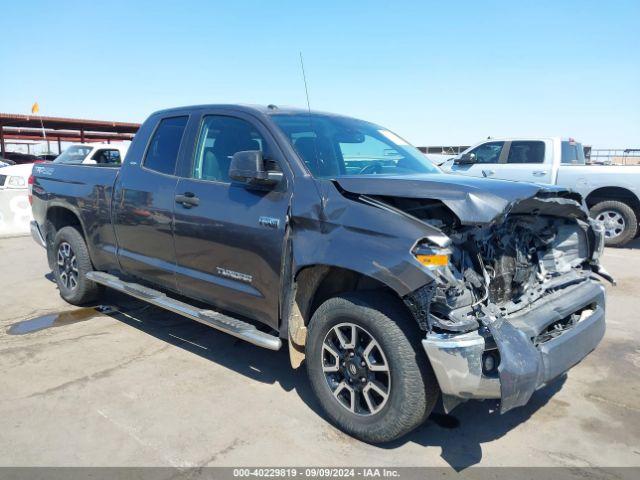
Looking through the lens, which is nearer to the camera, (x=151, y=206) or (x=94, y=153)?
(x=151, y=206)

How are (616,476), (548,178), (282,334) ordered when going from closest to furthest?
(616,476)
(282,334)
(548,178)

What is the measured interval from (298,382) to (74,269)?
10.1ft

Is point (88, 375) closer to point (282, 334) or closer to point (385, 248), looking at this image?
point (282, 334)

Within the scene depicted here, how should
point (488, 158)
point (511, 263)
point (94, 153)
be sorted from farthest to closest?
1. point (94, 153)
2. point (488, 158)
3. point (511, 263)

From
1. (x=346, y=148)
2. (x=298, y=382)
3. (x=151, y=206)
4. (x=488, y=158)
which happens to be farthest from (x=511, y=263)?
(x=488, y=158)

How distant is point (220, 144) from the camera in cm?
394

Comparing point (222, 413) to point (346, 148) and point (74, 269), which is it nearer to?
point (346, 148)

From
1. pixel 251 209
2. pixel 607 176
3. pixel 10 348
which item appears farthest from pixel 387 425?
pixel 607 176

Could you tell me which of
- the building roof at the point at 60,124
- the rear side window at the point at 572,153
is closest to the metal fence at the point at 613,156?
the rear side window at the point at 572,153

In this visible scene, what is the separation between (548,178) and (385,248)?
8.55 meters

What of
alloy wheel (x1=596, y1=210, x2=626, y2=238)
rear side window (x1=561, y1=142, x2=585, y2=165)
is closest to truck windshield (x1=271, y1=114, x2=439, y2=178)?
alloy wheel (x1=596, y1=210, x2=626, y2=238)

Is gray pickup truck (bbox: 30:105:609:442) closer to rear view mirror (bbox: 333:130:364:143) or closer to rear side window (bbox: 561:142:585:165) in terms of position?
rear view mirror (bbox: 333:130:364:143)

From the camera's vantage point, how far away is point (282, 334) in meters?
3.36

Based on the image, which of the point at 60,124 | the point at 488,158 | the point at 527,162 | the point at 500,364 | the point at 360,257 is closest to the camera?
the point at 500,364
